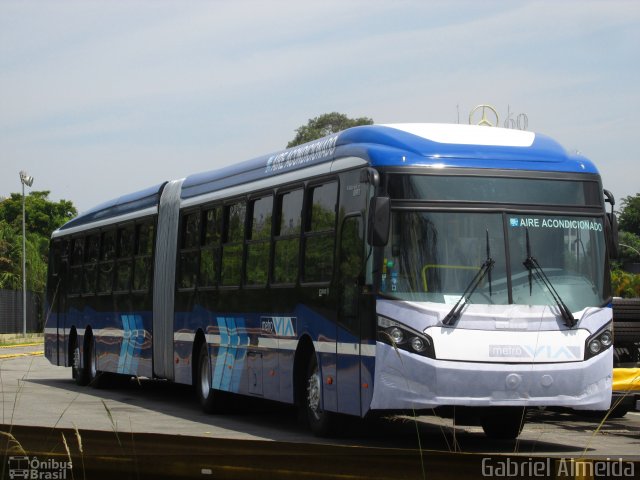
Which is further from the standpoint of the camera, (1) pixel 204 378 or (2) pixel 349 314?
(1) pixel 204 378

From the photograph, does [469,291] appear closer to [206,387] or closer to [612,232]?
[612,232]

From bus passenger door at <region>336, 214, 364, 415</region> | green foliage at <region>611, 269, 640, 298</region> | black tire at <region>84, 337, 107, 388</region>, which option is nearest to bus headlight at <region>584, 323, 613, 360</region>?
bus passenger door at <region>336, 214, 364, 415</region>

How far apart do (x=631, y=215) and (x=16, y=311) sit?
7231 cm

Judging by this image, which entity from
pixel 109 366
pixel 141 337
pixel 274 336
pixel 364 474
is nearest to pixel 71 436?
pixel 364 474

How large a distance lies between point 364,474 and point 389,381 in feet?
23.9

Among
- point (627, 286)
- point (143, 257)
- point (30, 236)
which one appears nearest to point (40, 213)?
point (30, 236)

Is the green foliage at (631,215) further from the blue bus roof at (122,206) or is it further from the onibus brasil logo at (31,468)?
the onibus brasil logo at (31,468)

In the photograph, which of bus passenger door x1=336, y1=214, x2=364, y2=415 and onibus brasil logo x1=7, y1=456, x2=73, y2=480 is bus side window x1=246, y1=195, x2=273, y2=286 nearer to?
bus passenger door x1=336, y1=214, x2=364, y2=415

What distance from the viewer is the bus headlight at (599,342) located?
13.2m

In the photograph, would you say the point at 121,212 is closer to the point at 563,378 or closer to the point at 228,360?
the point at 228,360

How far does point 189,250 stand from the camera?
19.8 metres

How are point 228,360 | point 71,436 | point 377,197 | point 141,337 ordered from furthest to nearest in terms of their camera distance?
point 141,337 < point 228,360 < point 377,197 < point 71,436

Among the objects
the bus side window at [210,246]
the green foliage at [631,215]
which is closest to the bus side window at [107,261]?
the bus side window at [210,246]

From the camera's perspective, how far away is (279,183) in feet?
53.4
